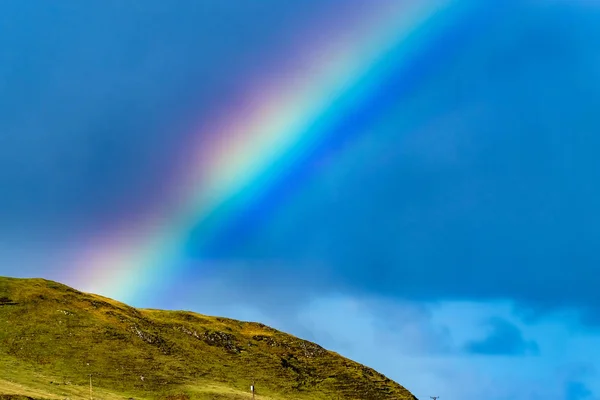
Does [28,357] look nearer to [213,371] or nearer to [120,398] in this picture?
[120,398]

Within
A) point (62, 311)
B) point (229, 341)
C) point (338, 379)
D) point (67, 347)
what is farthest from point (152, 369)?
point (338, 379)

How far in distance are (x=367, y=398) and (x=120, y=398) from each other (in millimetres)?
82657

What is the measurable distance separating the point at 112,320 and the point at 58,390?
5566 cm

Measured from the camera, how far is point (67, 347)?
470 ft

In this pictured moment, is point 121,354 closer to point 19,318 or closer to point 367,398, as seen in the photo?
point 19,318

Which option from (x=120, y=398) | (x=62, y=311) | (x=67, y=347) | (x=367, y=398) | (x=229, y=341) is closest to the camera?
(x=120, y=398)

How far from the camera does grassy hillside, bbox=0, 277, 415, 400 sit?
128875 mm

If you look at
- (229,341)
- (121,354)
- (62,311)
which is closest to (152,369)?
(121,354)

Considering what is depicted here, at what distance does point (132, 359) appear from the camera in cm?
14800

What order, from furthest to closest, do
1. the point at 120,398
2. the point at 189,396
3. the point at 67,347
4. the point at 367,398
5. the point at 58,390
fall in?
the point at 367,398
the point at 67,347
the point at 189,396
the point at 120,398
the point at 58,390

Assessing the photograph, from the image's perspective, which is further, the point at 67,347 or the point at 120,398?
the point at 67,347

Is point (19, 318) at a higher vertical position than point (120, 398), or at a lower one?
higher

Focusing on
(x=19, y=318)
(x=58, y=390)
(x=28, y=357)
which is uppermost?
(x=19, y=318)

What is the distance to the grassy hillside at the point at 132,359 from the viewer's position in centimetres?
12888
